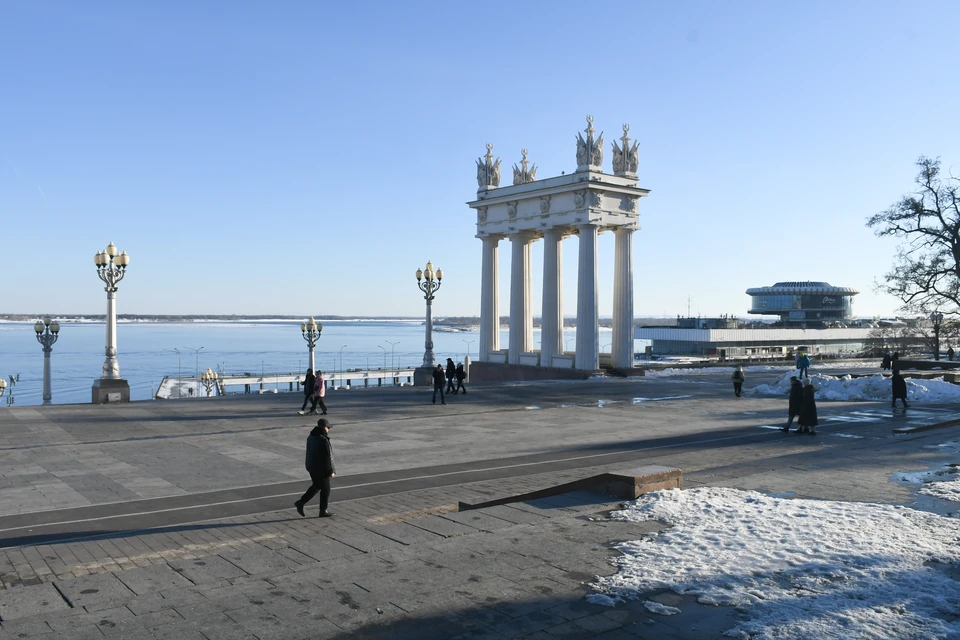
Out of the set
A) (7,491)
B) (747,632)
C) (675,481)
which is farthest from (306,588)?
(7,491)

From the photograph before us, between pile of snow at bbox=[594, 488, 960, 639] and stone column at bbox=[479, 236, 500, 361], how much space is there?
37.2 metres

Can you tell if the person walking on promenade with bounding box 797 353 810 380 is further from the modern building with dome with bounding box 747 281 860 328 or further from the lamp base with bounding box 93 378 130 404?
the modern building with dome with bounding box 747 281 860 328

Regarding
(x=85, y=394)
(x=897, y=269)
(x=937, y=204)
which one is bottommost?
(x=85, y=394)

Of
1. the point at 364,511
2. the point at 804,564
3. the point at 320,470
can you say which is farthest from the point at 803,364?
the point at 320,470

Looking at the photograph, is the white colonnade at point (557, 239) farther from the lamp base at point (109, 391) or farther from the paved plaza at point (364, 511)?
the lamp base at point (109, 391)

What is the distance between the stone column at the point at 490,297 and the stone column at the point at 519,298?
1142 mm

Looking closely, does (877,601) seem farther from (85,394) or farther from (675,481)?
(85,394)

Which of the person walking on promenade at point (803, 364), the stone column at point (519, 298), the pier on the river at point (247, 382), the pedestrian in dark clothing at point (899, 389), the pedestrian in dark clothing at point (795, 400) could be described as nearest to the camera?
the pedestrian in dark clothing at point (795, 400)

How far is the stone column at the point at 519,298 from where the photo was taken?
46.1 meters

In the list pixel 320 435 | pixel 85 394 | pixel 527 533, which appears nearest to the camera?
pixel 527 533

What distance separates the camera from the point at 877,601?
662 cm

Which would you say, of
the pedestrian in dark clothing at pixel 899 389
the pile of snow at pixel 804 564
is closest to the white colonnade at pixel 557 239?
the pedestrian in dark clothing at pixel 899 389

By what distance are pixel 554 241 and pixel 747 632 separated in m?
38.3

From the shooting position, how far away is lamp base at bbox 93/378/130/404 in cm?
2586
